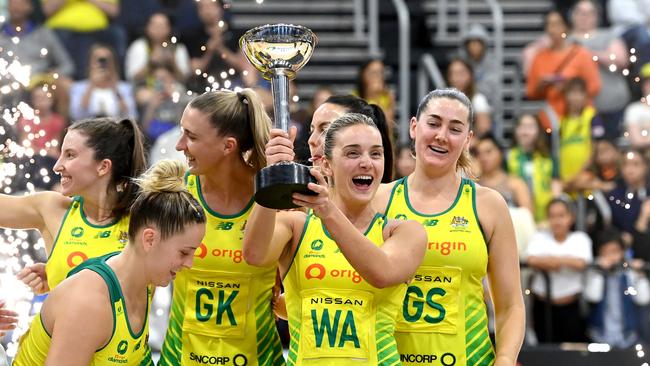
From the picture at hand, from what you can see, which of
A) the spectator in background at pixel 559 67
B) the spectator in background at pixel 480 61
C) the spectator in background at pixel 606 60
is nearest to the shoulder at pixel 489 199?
the spectator in background at pixel 559 67

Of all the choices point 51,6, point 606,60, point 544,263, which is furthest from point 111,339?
point 606,60

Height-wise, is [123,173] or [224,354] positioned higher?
[123,173]

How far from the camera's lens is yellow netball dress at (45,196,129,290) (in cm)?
426

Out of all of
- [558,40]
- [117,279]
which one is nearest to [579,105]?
[558,40]

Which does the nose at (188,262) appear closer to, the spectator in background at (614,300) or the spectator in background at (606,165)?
the spectator in background at (614,300)

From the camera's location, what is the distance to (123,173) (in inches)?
175

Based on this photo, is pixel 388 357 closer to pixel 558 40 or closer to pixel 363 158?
pixel 363 158

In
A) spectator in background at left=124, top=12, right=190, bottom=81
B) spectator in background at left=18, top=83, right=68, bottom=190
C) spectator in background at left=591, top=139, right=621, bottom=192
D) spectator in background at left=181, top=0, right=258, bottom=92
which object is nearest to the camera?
spectator in background at left=18, top=83, right=68, bottom=190

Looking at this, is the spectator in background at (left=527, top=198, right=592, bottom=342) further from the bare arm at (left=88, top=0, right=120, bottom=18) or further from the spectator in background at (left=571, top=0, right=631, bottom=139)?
the bare arm at (left=88, top=0, right=120, bottom=18)

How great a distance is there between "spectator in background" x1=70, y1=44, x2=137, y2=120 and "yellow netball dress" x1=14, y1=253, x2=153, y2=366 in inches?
200

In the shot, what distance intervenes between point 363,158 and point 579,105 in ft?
18.6

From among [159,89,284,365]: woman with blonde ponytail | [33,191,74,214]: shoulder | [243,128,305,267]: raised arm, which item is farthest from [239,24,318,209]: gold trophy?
[33,191,74,214]: shoulder

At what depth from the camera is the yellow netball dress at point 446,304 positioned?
4.10 metres

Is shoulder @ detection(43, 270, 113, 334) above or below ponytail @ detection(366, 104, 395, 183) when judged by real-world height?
below
